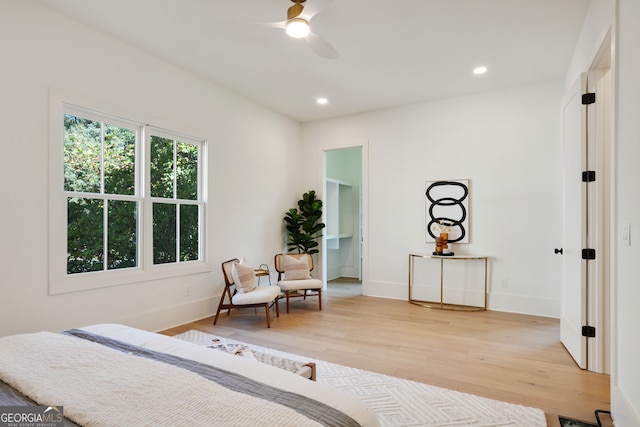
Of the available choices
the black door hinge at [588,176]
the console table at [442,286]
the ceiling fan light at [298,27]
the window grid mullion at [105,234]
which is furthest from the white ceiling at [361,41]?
the console table at [442,286]

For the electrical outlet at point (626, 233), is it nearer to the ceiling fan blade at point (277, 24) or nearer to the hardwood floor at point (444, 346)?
the hardwood floor at point (444, 346)

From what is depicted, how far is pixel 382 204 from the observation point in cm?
536

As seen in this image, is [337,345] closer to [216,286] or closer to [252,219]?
[216,286]

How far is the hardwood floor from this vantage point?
238cm

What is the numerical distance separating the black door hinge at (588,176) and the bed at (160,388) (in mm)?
2649

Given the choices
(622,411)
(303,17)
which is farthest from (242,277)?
(622,411)

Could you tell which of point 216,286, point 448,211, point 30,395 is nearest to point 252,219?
point 216,286

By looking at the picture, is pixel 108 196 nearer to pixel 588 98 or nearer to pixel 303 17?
pixel 303 17

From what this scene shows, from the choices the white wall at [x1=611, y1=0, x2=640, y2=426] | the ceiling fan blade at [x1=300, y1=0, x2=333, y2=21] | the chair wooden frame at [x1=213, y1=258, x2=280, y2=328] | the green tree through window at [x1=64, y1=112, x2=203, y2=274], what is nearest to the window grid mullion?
the green tree through window at [x1=64, y1=112, x2=203, y2=274]

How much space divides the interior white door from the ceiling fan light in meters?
2.29

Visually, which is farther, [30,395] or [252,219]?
[252,219]

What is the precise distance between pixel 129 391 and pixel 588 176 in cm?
334

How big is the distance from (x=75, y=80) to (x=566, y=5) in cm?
421

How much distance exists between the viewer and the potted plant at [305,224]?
5.58m
